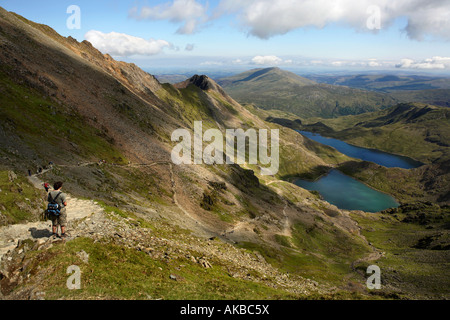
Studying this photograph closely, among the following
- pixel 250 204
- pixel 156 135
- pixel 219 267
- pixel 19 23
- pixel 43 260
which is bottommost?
pixel 250 204

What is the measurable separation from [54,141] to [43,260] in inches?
1965

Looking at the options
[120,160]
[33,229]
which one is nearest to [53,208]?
[33,229]

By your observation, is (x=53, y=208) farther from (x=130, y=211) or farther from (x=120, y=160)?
Result: (x=120, y=160)

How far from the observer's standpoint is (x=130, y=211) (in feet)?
145

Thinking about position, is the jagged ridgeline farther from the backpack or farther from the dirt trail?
the backpack

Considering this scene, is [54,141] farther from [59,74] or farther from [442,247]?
[442,247]

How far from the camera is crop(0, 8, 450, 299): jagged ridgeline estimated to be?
2003 cm

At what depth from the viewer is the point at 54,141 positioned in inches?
2282

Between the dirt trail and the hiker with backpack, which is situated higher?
the hiker with backpack

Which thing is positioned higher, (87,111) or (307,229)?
(87,111)

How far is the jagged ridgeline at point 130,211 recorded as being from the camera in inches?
789

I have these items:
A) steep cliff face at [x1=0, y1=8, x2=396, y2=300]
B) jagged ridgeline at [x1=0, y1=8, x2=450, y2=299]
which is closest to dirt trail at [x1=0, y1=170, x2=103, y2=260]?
jagged ridgeline at [x1=0, y1=8, x2=450, y2=299]

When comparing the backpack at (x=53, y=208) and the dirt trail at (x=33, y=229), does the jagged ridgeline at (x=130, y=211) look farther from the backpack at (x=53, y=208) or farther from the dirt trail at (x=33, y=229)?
the backpack at (x=53, y=208)
